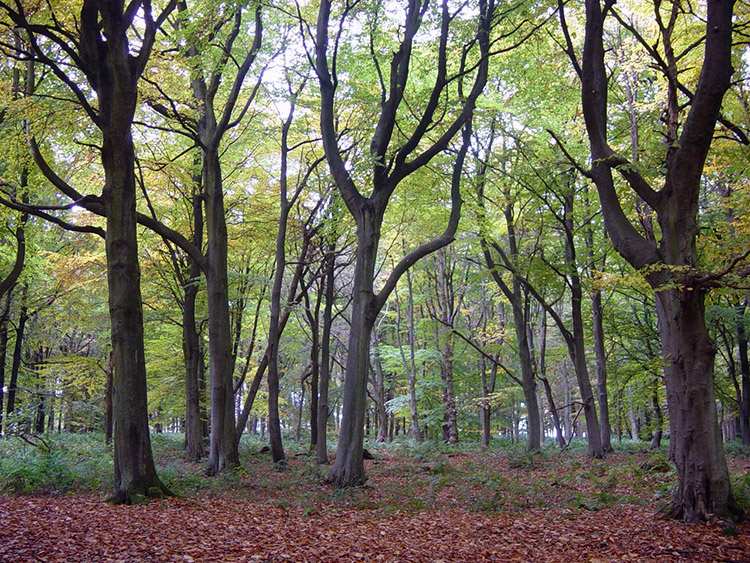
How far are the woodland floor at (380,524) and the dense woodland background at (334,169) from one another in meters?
2.06

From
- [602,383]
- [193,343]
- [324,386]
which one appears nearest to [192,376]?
[193,343]

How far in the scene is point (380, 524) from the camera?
23.0 ft

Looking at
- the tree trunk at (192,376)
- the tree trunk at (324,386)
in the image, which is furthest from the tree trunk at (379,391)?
the tree trunk at (192,376)

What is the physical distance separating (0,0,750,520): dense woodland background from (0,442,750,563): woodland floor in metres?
2.06

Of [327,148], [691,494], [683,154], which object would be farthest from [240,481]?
[683,154]

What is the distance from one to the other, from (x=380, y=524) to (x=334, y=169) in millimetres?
6751

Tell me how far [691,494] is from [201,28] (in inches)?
421

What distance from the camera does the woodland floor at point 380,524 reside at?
5.12 metres

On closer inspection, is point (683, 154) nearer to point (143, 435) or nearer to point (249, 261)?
point (143, 435)

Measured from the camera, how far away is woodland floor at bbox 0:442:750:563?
512cm

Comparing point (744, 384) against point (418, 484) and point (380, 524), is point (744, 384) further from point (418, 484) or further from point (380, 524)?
point (380, 524)

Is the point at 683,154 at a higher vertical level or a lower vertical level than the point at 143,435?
higher

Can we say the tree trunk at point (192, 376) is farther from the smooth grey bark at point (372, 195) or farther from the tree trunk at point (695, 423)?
the tree trunk at point (695, 423)

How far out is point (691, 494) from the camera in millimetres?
6254
